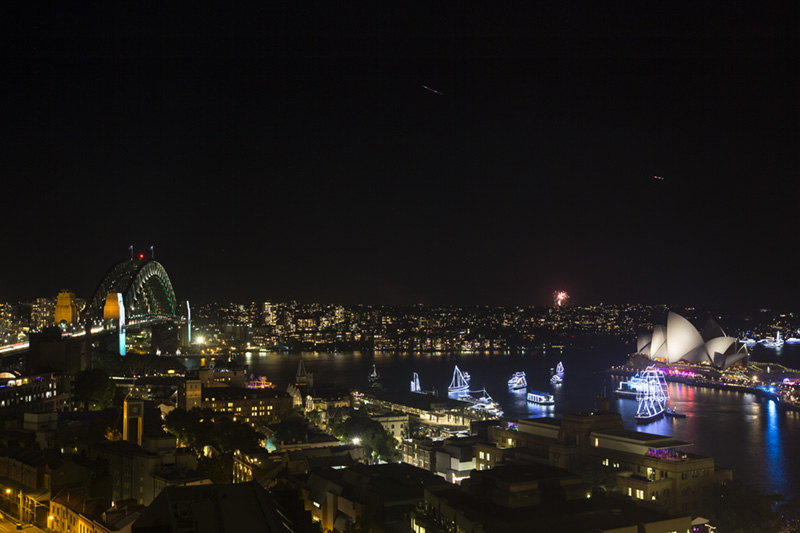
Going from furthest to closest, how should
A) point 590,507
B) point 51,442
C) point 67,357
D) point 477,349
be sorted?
point 477,349 → point 67,357 → point 51,442 → point 590,507

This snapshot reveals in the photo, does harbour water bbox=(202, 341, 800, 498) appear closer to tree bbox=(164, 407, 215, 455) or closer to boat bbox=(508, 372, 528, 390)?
A: boat bbox=(508, 372, 528, 390)

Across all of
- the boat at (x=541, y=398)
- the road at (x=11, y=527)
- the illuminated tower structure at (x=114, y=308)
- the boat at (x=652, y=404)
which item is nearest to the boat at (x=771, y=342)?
the boat at (x=652, y=404)

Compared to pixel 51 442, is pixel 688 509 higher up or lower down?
lower down

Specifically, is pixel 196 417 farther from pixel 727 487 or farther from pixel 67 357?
pixel 727 487

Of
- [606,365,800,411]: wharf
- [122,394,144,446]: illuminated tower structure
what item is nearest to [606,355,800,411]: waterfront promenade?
[606,365,800,411]: wharf

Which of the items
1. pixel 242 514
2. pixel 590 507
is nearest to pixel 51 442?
pixel 242 514

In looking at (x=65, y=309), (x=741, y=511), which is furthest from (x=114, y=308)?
(x=741, y=511)

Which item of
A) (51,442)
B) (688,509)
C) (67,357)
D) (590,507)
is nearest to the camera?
(590,507)
